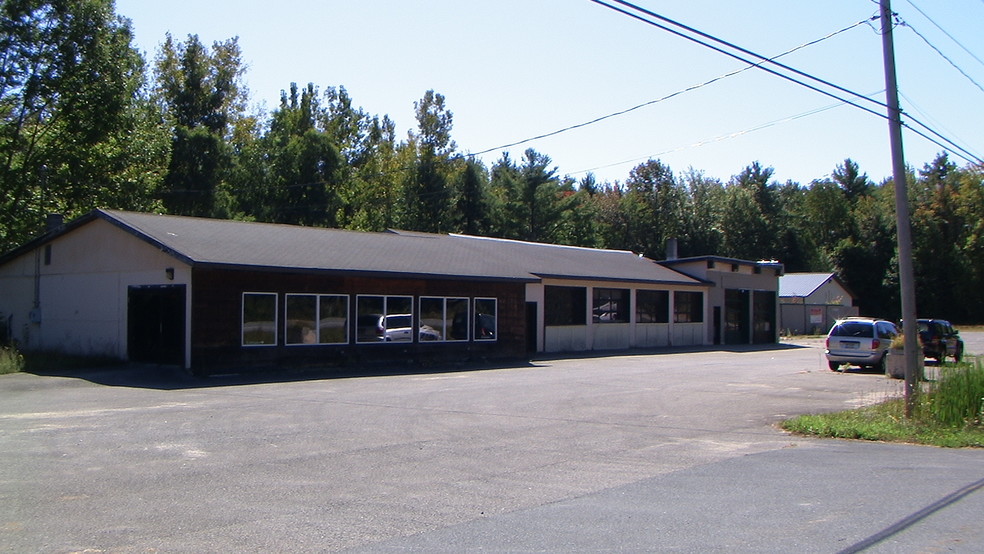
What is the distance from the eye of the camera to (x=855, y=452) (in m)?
11.8

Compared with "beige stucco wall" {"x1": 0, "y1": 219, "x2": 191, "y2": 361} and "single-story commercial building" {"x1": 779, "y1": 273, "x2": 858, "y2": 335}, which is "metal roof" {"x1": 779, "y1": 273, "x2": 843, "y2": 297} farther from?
"beige stucco wall" {"x1": 0, "y1": 219, "x2": 191, "y2": 361}

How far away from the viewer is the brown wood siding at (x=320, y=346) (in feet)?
69.8

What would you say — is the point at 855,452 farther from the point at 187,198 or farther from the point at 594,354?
the point at 187,198

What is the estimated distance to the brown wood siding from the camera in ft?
69.8

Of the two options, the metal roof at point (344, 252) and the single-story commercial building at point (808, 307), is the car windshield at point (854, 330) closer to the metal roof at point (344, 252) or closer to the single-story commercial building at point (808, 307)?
the metal roof at point (344, 252)

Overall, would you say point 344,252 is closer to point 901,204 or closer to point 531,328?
point 531,328

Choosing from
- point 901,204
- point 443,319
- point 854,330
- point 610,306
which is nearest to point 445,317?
point 443,319

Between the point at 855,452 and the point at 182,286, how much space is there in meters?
16.2

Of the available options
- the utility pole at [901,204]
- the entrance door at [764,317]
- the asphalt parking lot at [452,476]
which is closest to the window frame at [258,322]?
the asphalt parking lot at [452,476]

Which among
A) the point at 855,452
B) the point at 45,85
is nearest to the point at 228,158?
the point at 45,85

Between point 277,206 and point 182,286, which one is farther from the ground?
point 277,206

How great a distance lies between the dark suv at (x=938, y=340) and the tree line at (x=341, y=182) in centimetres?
2515

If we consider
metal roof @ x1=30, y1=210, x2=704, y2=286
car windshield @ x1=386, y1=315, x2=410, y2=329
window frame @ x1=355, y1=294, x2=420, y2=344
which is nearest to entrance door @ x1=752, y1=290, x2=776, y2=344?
metal roof @ x1=30, y1=210, x2=704, y2=286

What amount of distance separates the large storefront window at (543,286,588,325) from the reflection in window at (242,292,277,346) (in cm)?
1343
